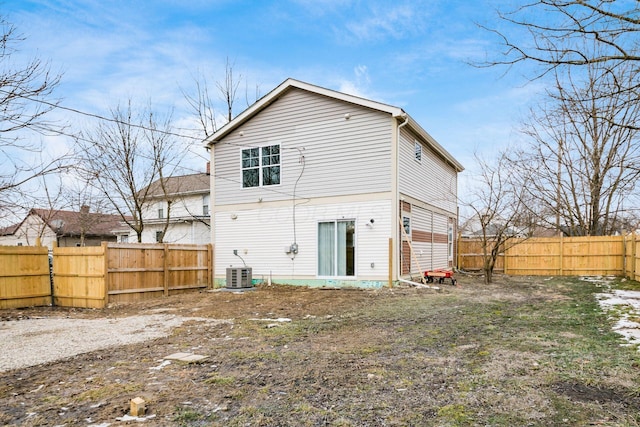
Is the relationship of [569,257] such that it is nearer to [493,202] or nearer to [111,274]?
[493,202]

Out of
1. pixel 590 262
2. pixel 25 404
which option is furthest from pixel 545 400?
pixel 590 262

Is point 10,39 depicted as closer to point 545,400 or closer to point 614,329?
point 545,400

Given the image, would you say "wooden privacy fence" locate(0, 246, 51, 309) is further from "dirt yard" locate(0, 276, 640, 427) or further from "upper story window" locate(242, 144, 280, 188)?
"upper story window" locate(242, 144, 280, 188)

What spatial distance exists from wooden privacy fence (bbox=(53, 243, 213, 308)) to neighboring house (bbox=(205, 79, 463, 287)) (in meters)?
2.87

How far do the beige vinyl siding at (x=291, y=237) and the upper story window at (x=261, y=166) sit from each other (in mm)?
965

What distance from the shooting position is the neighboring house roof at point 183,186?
24.8 metres

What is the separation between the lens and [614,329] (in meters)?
6.35

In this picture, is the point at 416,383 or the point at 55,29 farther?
the point at 55,29

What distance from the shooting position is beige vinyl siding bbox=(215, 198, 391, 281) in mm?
12828

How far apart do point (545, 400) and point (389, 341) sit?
2573 millimetres

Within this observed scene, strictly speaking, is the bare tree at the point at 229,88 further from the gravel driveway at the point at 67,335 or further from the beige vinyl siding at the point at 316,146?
the gravel driveway at the point at 67,335

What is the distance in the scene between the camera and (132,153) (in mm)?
18906

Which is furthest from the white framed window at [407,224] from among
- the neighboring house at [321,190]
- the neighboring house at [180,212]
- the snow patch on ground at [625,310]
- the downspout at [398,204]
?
the neighboring house at [180,212]

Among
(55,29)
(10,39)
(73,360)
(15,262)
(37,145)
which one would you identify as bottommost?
(73,360)
